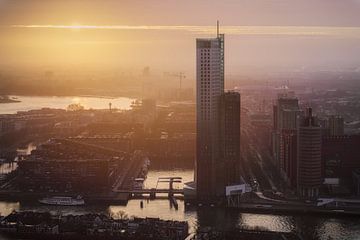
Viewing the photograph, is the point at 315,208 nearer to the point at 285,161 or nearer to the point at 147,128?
the point at 285,161

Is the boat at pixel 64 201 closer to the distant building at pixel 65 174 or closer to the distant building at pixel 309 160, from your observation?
the distant building at pixel 65 174

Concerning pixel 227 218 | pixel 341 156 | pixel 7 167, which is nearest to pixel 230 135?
pixel 227 218

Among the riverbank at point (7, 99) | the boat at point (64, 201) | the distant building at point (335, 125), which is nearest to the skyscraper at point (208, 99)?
the boat at point (64, 201)

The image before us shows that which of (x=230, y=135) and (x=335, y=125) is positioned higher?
(x=335, y=125)

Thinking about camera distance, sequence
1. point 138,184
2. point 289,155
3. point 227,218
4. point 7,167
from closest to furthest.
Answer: point 227,218 < point 138,184 < point 289,155 < point 7,167

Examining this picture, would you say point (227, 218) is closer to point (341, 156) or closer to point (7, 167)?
point (341, 156)

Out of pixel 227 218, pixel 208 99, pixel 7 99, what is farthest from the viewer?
pixel 7 99

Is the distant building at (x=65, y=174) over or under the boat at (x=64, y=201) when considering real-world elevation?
over
